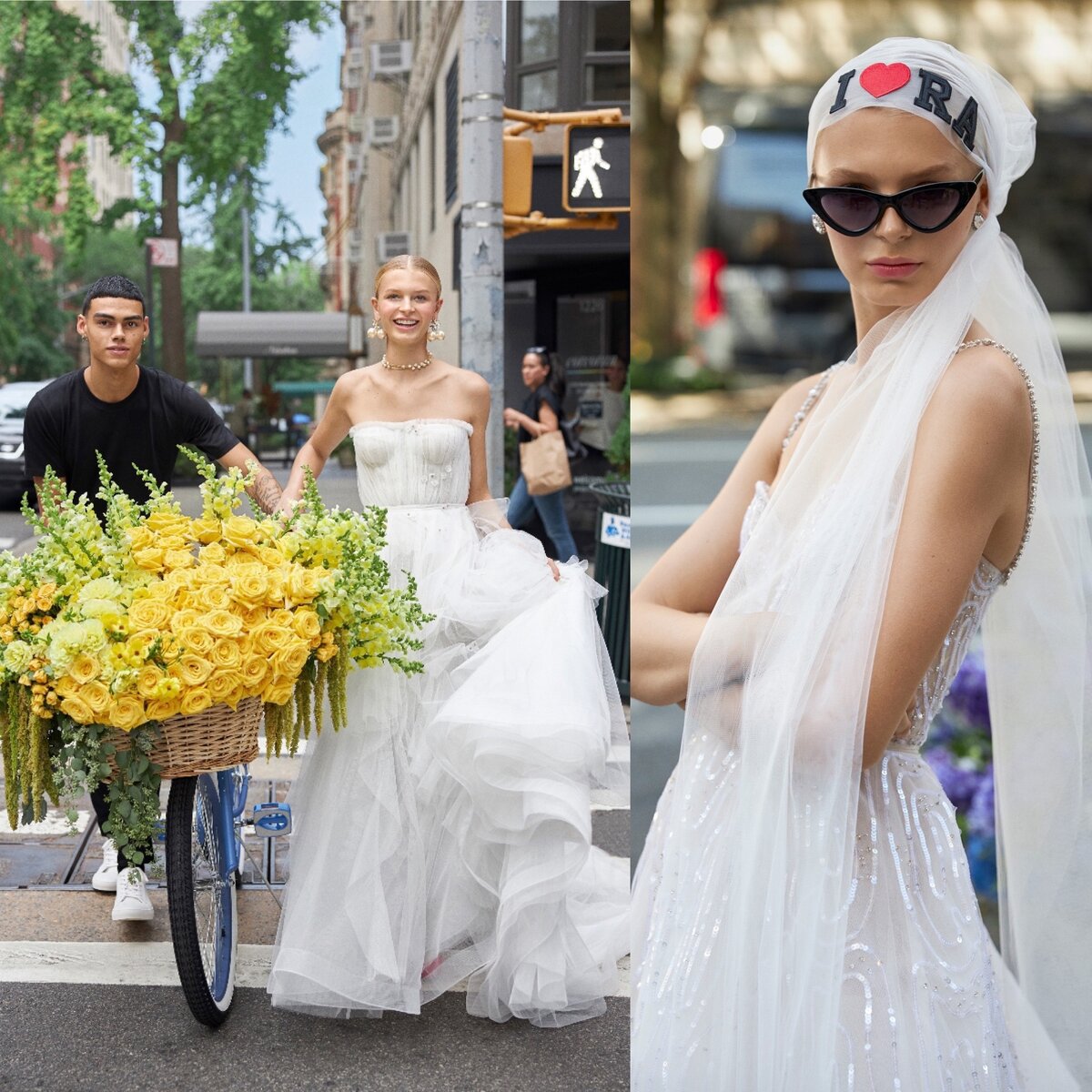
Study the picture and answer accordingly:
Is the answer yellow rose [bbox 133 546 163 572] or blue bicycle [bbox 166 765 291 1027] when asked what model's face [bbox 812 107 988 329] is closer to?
yellow rose [bbox 133 546 163 572]

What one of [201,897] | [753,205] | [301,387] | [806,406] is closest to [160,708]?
[201,897]

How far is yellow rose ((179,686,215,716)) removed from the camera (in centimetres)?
327

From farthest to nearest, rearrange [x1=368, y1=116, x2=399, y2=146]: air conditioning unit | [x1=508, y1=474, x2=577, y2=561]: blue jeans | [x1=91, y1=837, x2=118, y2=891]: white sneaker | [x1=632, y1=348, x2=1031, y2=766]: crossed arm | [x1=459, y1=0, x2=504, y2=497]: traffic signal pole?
[x1=368, y1=116, x2=399, y2=146]: air conditioning unit
[x1=508, y1=474, x2=577, y2=561]: blue jeans
[x1=459, y1=0, x2=504, y2=497]: traffic signal pole
[x1=91, y1=837, x2=118, y2=891]: white sneaker
[x1=632, y1=348, x2=1031, y2=766]: crossed arm

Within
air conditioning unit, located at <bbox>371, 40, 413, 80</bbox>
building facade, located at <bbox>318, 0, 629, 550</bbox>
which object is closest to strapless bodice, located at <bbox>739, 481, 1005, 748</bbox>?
building facade, located at <bbox>318, 0, 629, 550</bbox>

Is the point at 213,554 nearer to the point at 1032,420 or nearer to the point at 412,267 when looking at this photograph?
the point at 412,267

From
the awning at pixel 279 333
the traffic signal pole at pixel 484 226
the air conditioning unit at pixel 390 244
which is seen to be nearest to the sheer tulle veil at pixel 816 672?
the traffic signal pole at pixel 484 226

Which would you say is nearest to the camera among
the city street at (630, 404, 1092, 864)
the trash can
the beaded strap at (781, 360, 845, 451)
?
the beaded strap at (781, 360, 845, 451)

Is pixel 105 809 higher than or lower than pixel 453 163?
lower

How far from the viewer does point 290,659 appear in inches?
132

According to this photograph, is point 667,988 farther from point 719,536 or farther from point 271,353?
point 271,353

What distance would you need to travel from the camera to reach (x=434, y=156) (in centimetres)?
1850

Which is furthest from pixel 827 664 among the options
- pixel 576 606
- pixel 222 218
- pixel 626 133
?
pixel 222 218

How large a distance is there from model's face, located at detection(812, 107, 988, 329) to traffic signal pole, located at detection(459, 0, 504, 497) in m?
5.43

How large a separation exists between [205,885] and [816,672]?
2787mm
